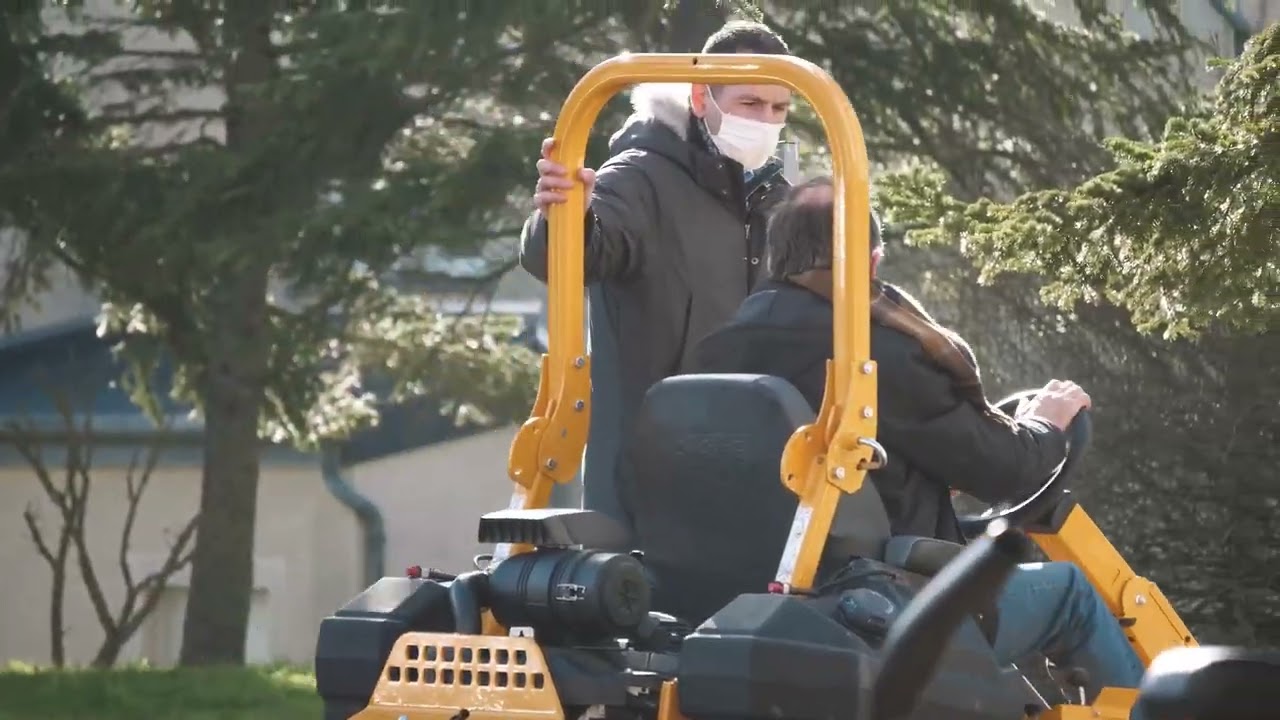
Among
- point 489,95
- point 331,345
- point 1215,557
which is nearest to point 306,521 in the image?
point 331,345

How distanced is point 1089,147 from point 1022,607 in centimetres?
692

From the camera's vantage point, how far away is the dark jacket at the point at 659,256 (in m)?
5.64

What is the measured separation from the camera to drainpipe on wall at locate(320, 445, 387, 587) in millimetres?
21297

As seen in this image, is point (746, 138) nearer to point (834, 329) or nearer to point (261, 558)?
point (834, 329)

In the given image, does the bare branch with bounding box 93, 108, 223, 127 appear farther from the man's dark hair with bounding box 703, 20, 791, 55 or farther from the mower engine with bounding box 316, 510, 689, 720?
the mower engine with bounding box 316, 510, 689, 720

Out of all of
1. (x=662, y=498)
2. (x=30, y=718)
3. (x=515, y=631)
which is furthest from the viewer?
(x=30, y=718)

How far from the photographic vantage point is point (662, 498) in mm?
4965

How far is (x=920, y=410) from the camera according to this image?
4.94 metres

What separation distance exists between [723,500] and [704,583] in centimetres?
21

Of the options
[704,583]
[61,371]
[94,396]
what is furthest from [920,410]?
[61,371]

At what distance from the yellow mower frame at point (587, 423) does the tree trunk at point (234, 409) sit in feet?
22.4

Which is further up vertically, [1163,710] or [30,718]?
[1163,710]

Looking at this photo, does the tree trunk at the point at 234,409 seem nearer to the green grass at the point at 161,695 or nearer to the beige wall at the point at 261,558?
the green grass at the point at 161,695

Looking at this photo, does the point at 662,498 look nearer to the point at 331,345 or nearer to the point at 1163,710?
the point at 1163,710
